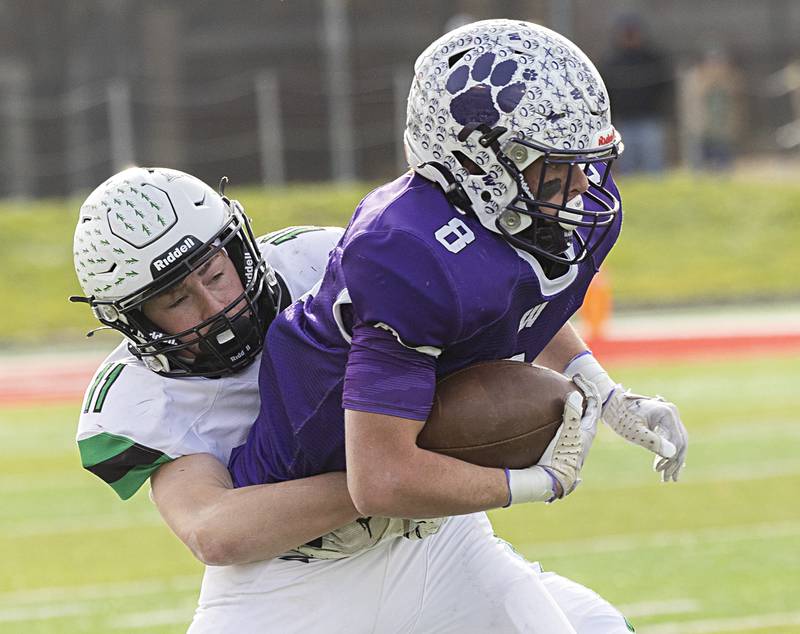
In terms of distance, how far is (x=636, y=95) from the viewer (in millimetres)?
14703

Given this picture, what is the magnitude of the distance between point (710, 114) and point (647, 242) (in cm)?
197

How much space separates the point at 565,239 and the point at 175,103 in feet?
50.8

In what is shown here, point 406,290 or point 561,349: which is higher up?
point 406,290

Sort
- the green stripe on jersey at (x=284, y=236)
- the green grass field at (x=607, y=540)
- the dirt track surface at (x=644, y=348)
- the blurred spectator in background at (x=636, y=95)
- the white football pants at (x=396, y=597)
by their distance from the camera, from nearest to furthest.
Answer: the white football pants at (x=396, y=597) → the green stripe on jersey at (x=284, y=236) → the green grass field at (x=607, y=540) → the dirt track surface at (x=644, y=348) → the blurred spectator in background at (x=636, y=95)

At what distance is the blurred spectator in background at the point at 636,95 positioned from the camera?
14.8 m

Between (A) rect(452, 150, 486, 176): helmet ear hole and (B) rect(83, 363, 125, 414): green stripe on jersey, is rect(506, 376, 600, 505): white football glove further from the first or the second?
(B) rect(83, 363, 125, 414): green stripe on jersey

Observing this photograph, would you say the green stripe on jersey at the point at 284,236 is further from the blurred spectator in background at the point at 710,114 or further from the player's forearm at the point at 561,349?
the blurred spectator in background at the point at 710,114

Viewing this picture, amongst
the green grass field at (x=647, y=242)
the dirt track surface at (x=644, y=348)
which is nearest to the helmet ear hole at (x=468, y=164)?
the dirt track surface at (x=644, y=348)

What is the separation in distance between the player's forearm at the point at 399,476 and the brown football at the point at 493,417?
87mm

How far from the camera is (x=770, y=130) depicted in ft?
63.9

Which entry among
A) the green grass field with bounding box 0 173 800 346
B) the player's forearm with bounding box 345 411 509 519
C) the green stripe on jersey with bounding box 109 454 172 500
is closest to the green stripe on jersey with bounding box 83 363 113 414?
the green stripe on jersey with bounding box 109 454 172 500

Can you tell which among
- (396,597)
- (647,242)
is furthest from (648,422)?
(647,242)

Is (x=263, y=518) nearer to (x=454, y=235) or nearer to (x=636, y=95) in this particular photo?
(x=454, y=235)

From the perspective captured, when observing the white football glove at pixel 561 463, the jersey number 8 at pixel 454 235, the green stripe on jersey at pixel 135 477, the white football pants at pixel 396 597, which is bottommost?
the white football pants at pixel 396 597
